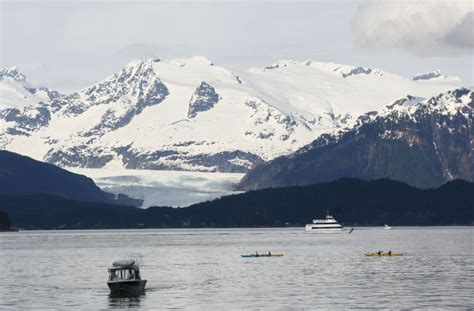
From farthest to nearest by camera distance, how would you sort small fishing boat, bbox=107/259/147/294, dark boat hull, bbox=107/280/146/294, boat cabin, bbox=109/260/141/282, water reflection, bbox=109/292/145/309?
boat cabin, bbox=109/260/141/282, small fishing boat, bbox=107/259/147/294, dark boat hull, bbox=107/280/146/294, water reflection, bbox=109/292/145/309

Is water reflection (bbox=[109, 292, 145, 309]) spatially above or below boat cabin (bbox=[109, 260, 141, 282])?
below

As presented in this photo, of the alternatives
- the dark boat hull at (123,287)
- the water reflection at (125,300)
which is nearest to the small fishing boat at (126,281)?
the dark boat hull at (123,287)

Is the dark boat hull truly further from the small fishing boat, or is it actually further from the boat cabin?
the boat cabin

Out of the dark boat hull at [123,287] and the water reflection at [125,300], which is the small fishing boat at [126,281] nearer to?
the dark boat hull at [123,287]

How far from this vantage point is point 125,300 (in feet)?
484

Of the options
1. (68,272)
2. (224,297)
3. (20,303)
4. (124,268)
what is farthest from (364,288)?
(68,272)

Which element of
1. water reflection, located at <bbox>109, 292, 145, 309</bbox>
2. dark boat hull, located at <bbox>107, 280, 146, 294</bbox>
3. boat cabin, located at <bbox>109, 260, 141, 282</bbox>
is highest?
boat cabin, located at <bbox>109, 260, 141, 282</bbox>

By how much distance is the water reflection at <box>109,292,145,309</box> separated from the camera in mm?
141500

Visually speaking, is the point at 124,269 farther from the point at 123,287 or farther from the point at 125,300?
the point at 125,300

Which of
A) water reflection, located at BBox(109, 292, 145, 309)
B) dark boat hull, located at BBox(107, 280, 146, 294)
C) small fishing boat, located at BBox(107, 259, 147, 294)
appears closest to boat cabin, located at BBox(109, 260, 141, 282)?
small fishing boat, located at BBox(107, 259, 147, 294)

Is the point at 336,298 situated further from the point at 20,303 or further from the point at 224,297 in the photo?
the point at 20,303

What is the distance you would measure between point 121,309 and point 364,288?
33.2 m

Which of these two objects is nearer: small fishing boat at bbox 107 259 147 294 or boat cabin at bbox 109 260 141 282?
small fishing boat at bbox 107 259 147 294

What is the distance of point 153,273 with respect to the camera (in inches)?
7534
